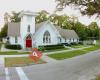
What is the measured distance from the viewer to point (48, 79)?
15742 mm

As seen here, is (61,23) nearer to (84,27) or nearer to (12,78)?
(84,27)

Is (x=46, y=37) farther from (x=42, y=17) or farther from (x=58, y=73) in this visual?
(x=58, y=73)

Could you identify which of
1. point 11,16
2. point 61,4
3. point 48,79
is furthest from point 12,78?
point 11,16

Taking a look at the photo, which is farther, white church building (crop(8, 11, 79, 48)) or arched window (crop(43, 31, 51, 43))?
arched window (crop(43, 31, 51, 43))

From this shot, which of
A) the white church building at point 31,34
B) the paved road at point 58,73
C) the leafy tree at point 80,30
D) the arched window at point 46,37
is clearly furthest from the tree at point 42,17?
the paved road at point 58,73

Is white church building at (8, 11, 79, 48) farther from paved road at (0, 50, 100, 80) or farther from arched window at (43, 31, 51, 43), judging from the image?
paved road at (0, 50, 100, 80)

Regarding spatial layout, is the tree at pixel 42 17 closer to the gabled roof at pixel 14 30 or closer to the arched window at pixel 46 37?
the gabled roof at pixel 14 30

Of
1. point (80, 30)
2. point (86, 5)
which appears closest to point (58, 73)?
point (86, 5)

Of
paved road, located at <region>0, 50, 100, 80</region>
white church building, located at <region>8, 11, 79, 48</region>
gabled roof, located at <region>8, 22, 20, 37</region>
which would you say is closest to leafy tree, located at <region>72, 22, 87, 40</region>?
white church building, located at <region>8, 11, 79, 48</region>

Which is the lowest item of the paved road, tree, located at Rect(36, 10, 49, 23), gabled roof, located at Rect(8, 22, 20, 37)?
the paved road

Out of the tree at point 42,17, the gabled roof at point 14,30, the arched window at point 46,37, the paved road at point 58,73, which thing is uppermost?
the tree at point 42,17

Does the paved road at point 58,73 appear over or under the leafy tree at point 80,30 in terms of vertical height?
under

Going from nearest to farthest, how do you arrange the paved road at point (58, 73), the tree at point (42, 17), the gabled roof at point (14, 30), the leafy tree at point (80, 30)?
the paved road at point (58, 73)
the gabled roof at point (14, 30)
the leafy tree at point (80, 30)
the tree at point (42, 17)

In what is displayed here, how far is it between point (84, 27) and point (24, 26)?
4034 cm
